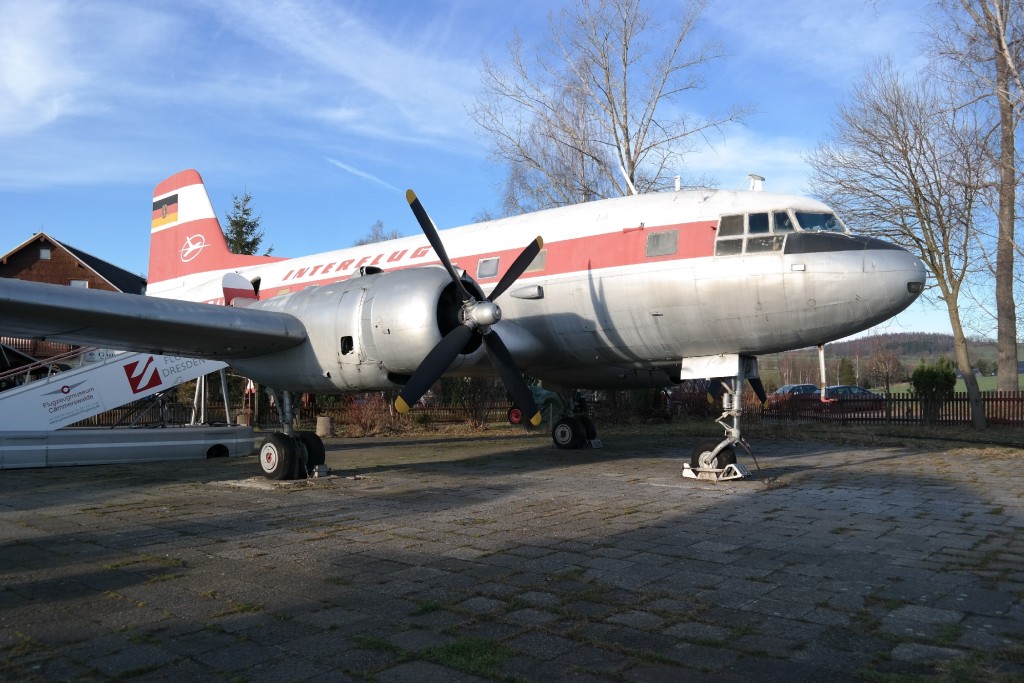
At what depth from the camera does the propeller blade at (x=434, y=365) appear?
9758mm

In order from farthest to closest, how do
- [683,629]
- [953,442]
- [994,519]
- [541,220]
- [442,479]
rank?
[953,442] → [541,220] → [442,479] → [994,519] → [683,629]

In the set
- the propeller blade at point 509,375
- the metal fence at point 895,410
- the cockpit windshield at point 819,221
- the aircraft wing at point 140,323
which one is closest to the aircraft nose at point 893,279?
the cockpit windshield at point 819,221

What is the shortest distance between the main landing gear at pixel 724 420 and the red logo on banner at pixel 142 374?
11305 mm

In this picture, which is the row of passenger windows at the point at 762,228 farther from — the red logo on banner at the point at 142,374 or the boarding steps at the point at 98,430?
the red logo on banner at the point at 142,374

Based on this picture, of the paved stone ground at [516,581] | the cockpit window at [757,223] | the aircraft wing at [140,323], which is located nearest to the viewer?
the paved stone ground at [516,581]

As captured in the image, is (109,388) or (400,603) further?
(109,388)

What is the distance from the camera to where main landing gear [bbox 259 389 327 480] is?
438 inches

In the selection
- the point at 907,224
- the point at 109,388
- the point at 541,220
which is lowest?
the point at 109,388

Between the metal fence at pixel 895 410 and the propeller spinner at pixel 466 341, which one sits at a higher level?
the propeller spinner at pixel 466 341

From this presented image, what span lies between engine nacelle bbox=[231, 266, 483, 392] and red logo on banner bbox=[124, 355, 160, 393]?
6064mm

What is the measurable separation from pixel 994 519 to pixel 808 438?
11932mm

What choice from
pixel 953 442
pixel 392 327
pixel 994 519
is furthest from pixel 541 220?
pixel 953 442

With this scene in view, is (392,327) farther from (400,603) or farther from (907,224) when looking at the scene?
(907,224)

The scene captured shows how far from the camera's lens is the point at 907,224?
23.5 m
